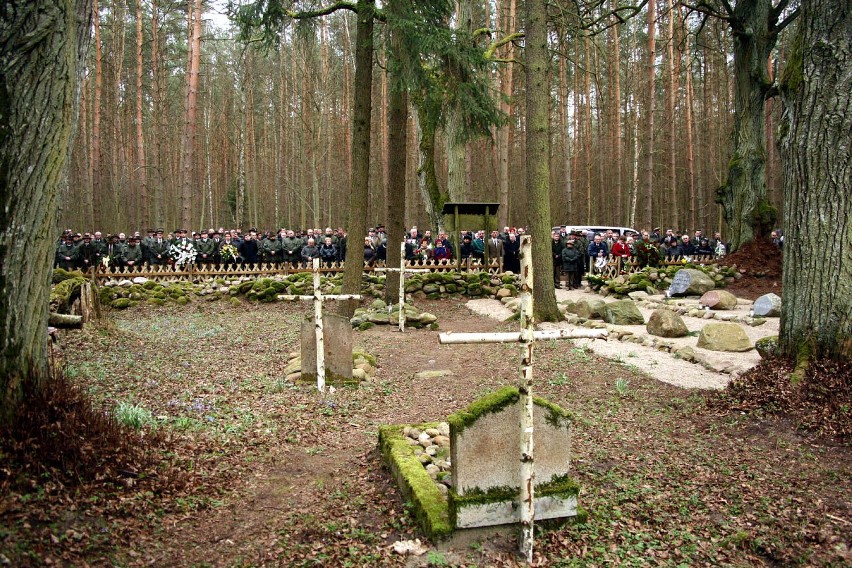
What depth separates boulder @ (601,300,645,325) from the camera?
12297 millimetres

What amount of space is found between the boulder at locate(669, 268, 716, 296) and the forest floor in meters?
9.19

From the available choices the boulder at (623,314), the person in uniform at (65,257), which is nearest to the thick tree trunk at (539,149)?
the boulder at (623,314)

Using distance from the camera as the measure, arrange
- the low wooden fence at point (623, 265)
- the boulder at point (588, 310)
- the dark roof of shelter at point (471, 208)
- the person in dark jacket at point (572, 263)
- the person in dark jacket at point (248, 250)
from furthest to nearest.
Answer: the person in dark jacket at point (248, 250) → the low wooden fence at point (623, 265) → the person in dark jacket at point (572, 263) → the dark roof of shelter at point (471, 208) → the boulder at point (588, 310)

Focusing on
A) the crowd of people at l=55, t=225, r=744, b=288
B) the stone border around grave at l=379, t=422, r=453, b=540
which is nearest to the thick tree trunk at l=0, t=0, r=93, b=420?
the stone border around grave at l=379, t=422, r=453, b=540

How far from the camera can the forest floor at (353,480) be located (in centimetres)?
344

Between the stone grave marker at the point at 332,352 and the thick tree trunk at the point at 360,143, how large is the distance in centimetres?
493

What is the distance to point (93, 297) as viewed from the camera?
11156mm

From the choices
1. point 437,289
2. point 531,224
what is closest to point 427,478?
point 531,224

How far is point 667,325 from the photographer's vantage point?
420 inches

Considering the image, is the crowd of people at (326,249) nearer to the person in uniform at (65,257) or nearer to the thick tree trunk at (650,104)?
the person in uniform at (65,257)

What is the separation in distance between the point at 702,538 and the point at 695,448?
62.6 inches

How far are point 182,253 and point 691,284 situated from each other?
14890 millimetres

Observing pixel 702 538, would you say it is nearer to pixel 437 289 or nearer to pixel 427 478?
pixel 427 478

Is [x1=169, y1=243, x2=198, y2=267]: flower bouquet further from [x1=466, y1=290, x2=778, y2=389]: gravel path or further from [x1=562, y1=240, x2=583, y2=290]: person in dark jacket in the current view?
[x1=466, y1=290, x2=778, y2=389]: gravel path
